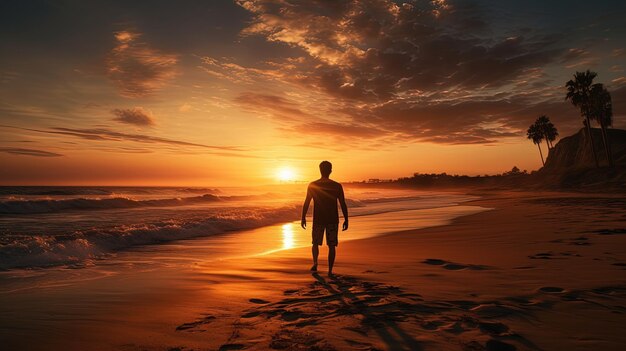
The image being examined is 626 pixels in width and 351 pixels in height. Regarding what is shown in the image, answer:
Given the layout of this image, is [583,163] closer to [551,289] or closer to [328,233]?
[551,289]

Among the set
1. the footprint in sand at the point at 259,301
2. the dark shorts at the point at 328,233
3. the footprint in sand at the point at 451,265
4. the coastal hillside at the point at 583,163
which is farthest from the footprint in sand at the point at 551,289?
the coastal hillside at the point at 583,163

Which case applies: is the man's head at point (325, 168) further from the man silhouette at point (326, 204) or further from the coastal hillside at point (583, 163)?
the coastal hillside at point (583, 163)

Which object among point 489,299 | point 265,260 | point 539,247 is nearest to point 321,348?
point 489,299

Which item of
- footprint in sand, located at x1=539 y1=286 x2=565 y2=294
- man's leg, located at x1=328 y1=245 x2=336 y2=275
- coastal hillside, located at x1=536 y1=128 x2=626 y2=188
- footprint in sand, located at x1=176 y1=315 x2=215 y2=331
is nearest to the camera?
footprint in sand, located at x1=176 y1=315 x2=215 y2=331

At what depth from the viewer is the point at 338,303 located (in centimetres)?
498

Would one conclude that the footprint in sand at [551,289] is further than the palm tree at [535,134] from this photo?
No

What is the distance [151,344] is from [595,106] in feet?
208

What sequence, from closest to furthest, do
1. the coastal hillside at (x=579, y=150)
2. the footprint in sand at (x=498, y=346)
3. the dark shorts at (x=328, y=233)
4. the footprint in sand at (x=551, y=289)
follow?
the footprint in sand at (x=498, y=346), the footprint in sand at (x=551, y=289), the dark shorts at (x=328, y=233), the coastal hillside at (x=579, y=150)

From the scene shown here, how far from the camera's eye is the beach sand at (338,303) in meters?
3.70

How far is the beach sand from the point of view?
12.1 ft

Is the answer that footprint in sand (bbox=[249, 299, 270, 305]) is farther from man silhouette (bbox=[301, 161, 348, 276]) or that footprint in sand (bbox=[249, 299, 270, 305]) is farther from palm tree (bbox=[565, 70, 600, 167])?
palm tree (bbox=[565, 70, 600, 167])

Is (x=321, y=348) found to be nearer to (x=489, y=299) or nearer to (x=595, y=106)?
(x=489, y=299)

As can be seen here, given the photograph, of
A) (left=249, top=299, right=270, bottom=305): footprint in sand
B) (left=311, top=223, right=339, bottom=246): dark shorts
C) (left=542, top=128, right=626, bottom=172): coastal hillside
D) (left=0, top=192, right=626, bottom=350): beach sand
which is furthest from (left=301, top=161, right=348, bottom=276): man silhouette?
(left=542, top=128, right=626, bottom=172): coastal hillside

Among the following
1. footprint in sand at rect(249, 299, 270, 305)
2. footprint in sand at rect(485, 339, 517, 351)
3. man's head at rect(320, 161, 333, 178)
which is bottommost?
footprint in sand at rect(485, 339, 517, 351)
